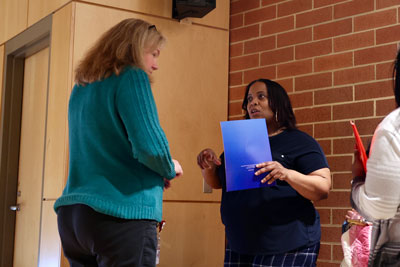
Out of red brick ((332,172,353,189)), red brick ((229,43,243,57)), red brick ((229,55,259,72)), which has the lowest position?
red brick ((332,172,353,189))

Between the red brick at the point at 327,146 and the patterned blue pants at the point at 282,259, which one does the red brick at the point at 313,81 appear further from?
the patterned blue pants at the point at 282,259

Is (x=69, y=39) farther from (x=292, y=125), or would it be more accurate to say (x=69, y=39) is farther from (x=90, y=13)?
(x=292, y=125)

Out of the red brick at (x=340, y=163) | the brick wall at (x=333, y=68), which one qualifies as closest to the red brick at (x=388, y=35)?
the brick wall at (x=333, y=68)

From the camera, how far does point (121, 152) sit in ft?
6.27

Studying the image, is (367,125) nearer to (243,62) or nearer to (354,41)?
(354,41)

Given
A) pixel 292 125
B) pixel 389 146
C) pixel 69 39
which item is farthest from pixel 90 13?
pixel 389 146

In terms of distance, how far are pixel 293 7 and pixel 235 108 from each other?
80 cm

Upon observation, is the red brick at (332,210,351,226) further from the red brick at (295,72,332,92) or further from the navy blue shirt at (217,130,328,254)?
the navy blue shirt at (217,130,328,254)

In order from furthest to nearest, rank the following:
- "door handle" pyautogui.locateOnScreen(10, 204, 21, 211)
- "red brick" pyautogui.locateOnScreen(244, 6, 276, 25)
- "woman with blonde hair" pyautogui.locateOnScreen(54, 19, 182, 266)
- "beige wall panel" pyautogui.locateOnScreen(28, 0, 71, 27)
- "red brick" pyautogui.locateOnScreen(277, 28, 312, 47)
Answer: "door handle" pyautogui.locateOnScreen(10, 204, 21, 211)
"red brick" pyautogui.locateOnScreen(244, 6, 276, 25)
"beige wall panel" pyautogui.locateOnScreen(28, 0, 71, 27)
"red brick" pyautogui.locateOnScreen(277, 28, 312, 47)
"woman with blonde hair" pyautogui.locateOnScreen(54, 19, 182, 266)

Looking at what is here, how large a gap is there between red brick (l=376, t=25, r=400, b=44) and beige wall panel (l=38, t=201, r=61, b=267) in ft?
A: 7.17

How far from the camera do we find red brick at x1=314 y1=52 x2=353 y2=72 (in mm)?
3357

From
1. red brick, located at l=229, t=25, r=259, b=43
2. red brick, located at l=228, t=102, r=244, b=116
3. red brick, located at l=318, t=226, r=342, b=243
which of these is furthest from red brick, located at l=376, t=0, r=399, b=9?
red brick, located at l=318, t=226, r=342, b=243

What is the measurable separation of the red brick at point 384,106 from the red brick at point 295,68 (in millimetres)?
525


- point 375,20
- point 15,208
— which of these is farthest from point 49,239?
point 375,20
